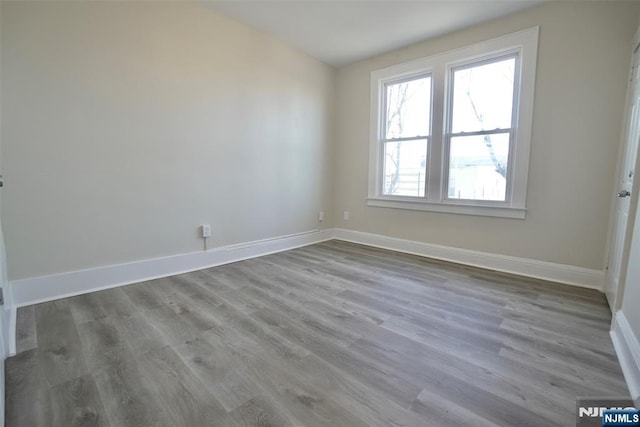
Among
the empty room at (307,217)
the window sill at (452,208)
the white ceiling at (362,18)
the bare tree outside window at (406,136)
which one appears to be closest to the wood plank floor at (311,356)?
the empty room at (307,217)

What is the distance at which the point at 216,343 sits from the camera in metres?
1.63

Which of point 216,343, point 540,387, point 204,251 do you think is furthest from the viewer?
point 204,251

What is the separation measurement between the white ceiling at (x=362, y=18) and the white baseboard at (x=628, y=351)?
110 inches

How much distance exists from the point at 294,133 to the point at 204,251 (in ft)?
6.30

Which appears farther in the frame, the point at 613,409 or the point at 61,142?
the point at 61,142

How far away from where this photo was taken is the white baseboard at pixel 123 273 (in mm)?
2062

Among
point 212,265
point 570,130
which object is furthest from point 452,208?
point 212,265

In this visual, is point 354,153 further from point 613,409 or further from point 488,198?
point 613,409

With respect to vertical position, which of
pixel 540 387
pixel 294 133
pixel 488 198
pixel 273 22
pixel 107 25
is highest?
pixel 273 22

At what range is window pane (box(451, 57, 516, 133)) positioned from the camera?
292cm

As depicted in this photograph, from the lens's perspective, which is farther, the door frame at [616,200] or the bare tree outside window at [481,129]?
the bare tree outside window at [481,129]

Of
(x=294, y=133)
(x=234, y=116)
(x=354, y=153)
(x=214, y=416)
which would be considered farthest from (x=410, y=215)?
(x=214, y=416)

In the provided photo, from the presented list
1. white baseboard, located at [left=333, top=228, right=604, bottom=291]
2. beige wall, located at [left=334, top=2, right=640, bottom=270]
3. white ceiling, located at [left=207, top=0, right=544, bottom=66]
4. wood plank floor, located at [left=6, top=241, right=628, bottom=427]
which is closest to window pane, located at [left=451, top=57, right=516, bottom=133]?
beige wall, located at [left=334, top=2, right=640, bottom=270]
